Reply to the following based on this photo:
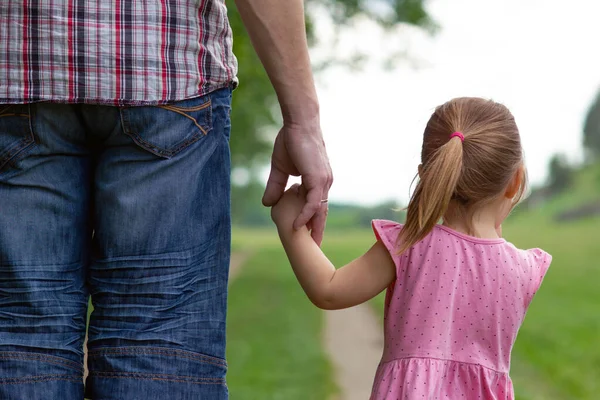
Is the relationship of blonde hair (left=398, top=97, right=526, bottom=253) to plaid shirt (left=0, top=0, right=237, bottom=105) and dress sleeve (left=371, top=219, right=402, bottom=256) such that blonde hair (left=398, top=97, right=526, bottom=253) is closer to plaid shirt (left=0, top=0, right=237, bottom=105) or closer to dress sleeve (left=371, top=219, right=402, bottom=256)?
dress sleeve (left=371, top=219, right=402, bottom=256)

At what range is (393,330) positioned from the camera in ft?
7.36

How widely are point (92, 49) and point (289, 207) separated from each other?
0.74 m

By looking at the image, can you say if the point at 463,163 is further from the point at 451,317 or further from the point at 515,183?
the point at 451,317

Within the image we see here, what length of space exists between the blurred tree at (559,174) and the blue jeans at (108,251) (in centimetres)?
4723

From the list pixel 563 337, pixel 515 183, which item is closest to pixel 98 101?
pixel 515 183

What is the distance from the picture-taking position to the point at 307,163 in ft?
7.25

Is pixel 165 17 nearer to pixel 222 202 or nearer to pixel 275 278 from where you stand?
pixel 222 202

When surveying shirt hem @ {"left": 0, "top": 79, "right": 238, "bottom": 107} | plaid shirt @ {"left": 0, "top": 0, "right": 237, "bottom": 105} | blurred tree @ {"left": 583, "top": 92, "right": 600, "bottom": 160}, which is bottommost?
blurred tree @ {"left": 583, "top": 92, "right": 600, "bottom": 160}

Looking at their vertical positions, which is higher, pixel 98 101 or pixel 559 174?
pixel 98 101

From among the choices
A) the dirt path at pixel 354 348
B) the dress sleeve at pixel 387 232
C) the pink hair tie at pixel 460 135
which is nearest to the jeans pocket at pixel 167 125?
the dress sleeve at pixel 387 232

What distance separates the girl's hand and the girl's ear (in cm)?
54

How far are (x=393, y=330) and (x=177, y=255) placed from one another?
0.63 metres

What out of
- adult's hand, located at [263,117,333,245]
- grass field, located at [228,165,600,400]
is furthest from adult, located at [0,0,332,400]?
grass field, located at [228,165,600,400]

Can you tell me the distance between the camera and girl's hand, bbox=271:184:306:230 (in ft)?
7.71
